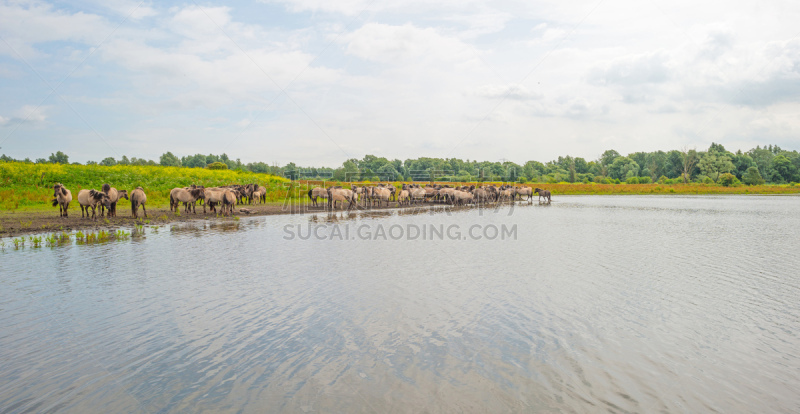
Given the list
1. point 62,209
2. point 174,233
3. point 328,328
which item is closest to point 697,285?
point 328,328

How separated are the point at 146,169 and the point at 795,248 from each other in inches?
2076

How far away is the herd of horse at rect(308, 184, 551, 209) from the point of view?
40.5m

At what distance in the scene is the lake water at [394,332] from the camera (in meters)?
5.38

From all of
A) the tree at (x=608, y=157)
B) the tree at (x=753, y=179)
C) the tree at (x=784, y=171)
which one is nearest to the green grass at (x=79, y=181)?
the tree at (x=753, y=179)

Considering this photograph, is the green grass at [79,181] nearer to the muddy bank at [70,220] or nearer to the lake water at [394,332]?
the muddy bank at [70,220]

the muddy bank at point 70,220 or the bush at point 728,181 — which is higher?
the bush at point 728,181

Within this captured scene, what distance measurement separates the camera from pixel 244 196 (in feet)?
132

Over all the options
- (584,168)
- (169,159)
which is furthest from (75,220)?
(584,168)

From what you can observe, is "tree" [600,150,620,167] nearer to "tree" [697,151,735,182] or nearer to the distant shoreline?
"tree" [697,151,735,182]

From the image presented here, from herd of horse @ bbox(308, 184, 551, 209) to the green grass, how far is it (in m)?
8.75

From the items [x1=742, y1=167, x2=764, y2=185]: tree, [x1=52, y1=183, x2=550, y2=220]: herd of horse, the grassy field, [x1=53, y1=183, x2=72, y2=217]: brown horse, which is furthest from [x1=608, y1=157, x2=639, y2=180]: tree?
[x1=53, y1=183, x2=72, y2=217]: brown horse

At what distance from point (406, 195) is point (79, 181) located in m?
30.7

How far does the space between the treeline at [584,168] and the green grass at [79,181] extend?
3175cm

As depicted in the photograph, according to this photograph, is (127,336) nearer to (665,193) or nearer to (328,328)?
(328,328)
